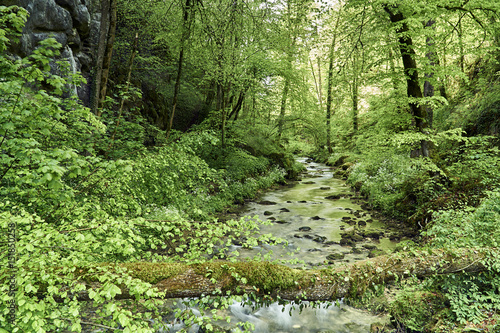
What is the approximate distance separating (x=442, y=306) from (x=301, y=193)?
477 inches

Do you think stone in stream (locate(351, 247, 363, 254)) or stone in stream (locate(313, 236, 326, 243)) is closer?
stone in stream (locate(351, 247, 363, 254))

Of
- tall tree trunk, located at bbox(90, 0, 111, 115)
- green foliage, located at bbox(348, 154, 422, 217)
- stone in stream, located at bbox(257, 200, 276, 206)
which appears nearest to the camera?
tall tree trunk, located at bbox(90, 0, 111, 115)

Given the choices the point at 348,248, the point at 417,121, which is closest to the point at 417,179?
the point at 417,121

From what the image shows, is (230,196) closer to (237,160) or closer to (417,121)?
(237,160)

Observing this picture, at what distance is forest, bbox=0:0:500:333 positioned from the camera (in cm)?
296

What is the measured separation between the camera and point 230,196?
1341 cm

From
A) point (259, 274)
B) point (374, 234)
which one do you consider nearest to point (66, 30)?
point (259, 274)

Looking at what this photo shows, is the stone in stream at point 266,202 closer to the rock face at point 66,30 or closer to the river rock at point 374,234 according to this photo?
the river rock at point 374,234

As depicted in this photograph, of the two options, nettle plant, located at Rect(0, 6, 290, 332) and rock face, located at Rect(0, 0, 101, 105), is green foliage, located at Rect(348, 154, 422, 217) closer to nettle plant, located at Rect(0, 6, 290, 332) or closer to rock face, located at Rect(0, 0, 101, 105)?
nettle plant, located at Rect(0, 6, 290, 332)

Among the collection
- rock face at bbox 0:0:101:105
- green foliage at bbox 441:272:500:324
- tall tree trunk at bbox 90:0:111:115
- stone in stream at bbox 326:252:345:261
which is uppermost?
rock face at bbox 0:0:101:105

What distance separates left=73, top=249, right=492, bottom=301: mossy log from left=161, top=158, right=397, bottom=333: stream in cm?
26

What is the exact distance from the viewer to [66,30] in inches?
414

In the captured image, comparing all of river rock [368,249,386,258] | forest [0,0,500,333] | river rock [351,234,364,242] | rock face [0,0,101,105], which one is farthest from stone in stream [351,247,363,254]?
rock face [0,0,101,105]

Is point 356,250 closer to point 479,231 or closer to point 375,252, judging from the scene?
point 375,252
